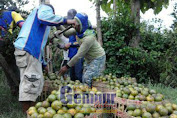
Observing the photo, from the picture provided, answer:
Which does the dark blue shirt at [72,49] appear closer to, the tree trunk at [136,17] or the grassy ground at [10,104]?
the grassy ground at [10,104]

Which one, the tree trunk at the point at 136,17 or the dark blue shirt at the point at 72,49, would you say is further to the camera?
the tree trunk at the point at 136,17

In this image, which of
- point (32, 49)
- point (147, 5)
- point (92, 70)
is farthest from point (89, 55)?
point (147, 5)

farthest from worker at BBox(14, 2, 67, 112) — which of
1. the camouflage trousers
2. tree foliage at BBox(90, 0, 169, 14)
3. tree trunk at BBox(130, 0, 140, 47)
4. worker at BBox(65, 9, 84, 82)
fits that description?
tree foliage at BBox(90, 0, 169, 14)

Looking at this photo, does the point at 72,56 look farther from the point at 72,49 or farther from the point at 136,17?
the point at 136,17

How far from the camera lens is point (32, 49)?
3037mm

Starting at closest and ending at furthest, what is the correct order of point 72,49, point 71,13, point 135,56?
point 71,13 < point 72,49 < point 135,56

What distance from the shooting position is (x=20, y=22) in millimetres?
3582

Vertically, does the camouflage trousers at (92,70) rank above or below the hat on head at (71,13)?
below

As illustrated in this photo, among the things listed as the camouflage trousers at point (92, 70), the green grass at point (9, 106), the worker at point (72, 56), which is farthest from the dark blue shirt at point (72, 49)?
the green grass at point (9, 106)

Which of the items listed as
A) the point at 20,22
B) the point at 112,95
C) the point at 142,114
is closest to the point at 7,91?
the point at 20,22

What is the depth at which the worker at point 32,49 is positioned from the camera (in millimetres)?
2979

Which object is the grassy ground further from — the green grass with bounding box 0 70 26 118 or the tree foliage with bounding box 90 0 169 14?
the tree foliage with bounding box 90 0 169 14

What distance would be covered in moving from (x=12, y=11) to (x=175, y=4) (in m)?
5.09

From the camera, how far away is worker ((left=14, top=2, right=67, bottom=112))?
2979 millimetres
